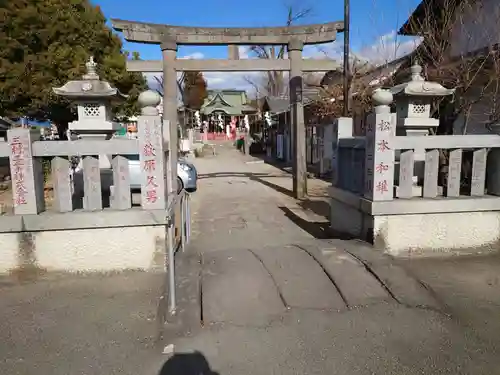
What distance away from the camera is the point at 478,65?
26.4ft

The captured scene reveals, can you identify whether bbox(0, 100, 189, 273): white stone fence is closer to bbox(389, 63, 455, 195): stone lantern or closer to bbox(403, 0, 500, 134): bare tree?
bbox(389, 63, 455, 195): stone lantern

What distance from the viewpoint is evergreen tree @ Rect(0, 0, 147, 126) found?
49.0 ft

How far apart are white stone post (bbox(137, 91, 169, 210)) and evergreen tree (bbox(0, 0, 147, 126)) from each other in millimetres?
13099

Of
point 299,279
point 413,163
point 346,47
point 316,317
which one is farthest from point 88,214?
point 346,47

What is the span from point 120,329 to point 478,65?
8.44 m

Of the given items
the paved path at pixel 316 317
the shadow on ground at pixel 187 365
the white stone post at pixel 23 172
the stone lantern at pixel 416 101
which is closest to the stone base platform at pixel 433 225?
the paved path at pixel 316 317

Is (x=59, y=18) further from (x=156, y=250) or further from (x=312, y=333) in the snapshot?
(x=312, y=333)

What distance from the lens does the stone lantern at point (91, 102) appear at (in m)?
5.52

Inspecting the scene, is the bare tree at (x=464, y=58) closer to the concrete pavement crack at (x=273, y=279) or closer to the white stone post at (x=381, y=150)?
the white stone post at (x=381, y=150)

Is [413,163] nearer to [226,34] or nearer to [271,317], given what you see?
[271,317]

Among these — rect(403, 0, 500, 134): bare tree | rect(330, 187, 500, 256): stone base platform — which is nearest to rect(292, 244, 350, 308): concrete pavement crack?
rect(330, 187, 500, 256): stone base platform

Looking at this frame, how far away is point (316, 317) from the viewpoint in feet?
11.8

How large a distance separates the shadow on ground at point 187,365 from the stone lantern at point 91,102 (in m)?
3.74

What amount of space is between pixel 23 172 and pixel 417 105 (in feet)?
17.6
